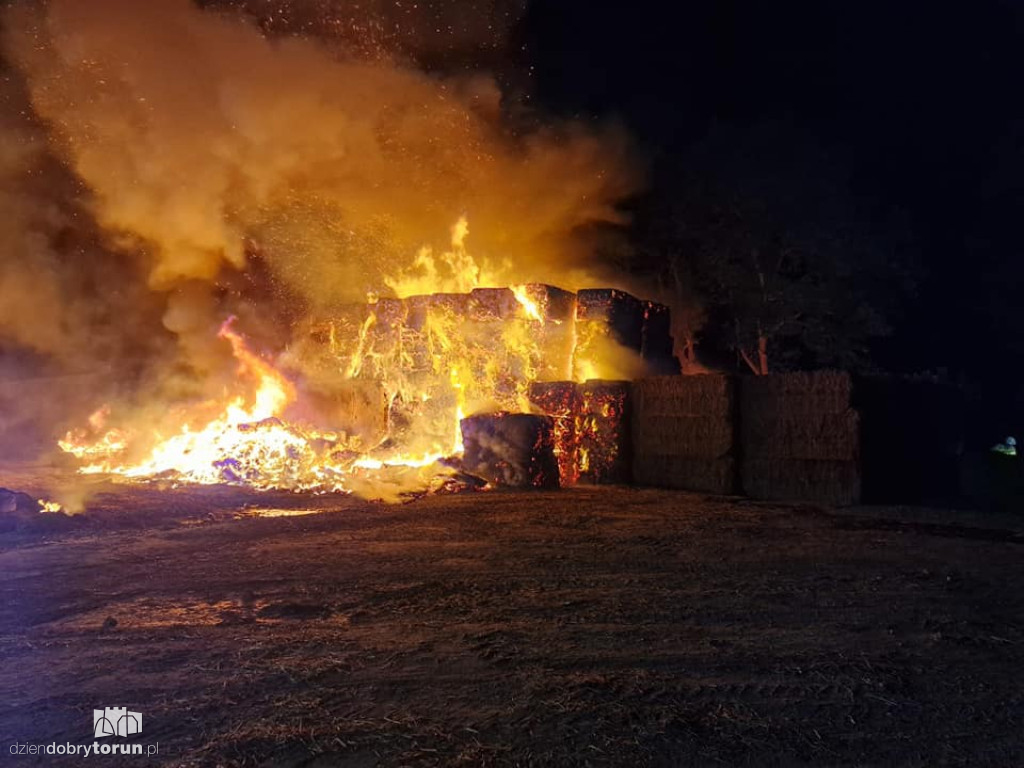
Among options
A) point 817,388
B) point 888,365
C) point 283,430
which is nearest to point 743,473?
point 817,388

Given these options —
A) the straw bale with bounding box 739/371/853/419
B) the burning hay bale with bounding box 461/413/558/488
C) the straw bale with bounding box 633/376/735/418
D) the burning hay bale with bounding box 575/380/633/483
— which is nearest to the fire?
the burning hay bale with bounding box 461/413/558/488

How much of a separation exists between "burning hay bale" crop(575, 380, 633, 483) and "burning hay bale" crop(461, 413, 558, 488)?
0.70 m

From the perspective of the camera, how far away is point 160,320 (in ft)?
61.6

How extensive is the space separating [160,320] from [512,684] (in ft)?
59.1

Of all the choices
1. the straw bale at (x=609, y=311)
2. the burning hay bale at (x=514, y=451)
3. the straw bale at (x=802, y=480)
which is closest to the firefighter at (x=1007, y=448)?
the straw bale at (x=609, y=311)

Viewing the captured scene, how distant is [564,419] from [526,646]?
8.33 m

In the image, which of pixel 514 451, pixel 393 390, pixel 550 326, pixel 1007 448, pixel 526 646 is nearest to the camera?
pixel 526 646

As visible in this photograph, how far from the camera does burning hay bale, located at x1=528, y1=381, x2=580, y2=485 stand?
12078 mm

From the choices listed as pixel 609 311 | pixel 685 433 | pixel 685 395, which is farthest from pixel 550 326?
pixel 685 433

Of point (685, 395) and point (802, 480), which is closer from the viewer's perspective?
point (802, 480)

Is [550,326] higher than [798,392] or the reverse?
higher

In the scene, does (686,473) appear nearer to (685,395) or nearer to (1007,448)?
(685,395)

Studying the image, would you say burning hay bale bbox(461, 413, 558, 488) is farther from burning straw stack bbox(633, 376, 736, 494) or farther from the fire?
burning straw stack bbox(633, 376, 736, 494)

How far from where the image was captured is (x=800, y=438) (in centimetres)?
976
